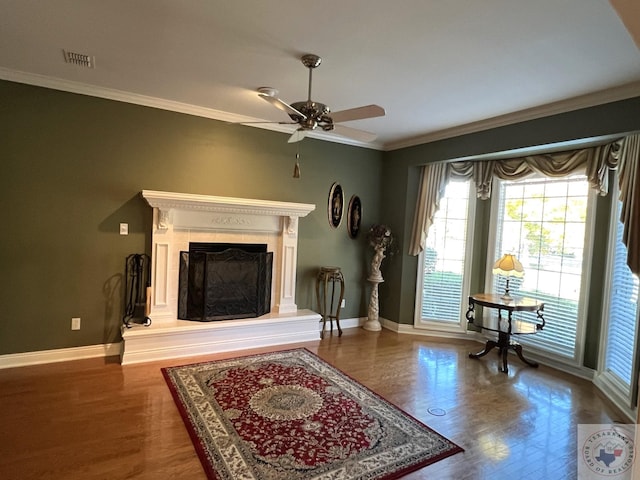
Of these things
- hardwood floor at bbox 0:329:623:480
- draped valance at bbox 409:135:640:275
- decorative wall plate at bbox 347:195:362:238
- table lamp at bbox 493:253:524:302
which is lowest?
hardwood floor at bbox 0:329:623:480

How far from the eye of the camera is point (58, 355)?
12.0 feet

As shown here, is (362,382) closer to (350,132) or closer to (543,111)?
(350,132)

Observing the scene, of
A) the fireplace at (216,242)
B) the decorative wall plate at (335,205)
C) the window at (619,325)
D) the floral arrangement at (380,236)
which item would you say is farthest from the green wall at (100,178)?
the floral arrangement at (380,236)

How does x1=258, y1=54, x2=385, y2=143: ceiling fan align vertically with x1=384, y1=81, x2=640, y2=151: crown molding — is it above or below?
below

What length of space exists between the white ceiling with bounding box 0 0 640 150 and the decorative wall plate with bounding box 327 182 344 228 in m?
1.60

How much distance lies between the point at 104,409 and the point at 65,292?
149 centimetres

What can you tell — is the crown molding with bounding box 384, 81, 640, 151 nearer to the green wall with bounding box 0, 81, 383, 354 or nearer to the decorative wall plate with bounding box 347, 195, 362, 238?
the decorative wall plate with bounding box 347, 195, 362, 238

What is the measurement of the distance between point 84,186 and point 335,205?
3057 millimetres

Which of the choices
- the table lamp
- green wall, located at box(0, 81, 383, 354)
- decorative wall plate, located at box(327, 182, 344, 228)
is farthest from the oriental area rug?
decorative wall plate, located at box(327, 182, 344, 228)

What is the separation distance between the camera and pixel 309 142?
495 cm

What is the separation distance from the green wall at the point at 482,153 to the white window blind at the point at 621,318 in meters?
0.18

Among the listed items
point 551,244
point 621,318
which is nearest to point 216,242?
point 551,244

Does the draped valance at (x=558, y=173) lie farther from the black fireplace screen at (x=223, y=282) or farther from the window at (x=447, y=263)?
→ the black fireplace screen at (x=223, y=282)

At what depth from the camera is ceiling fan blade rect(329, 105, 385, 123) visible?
102 inches
